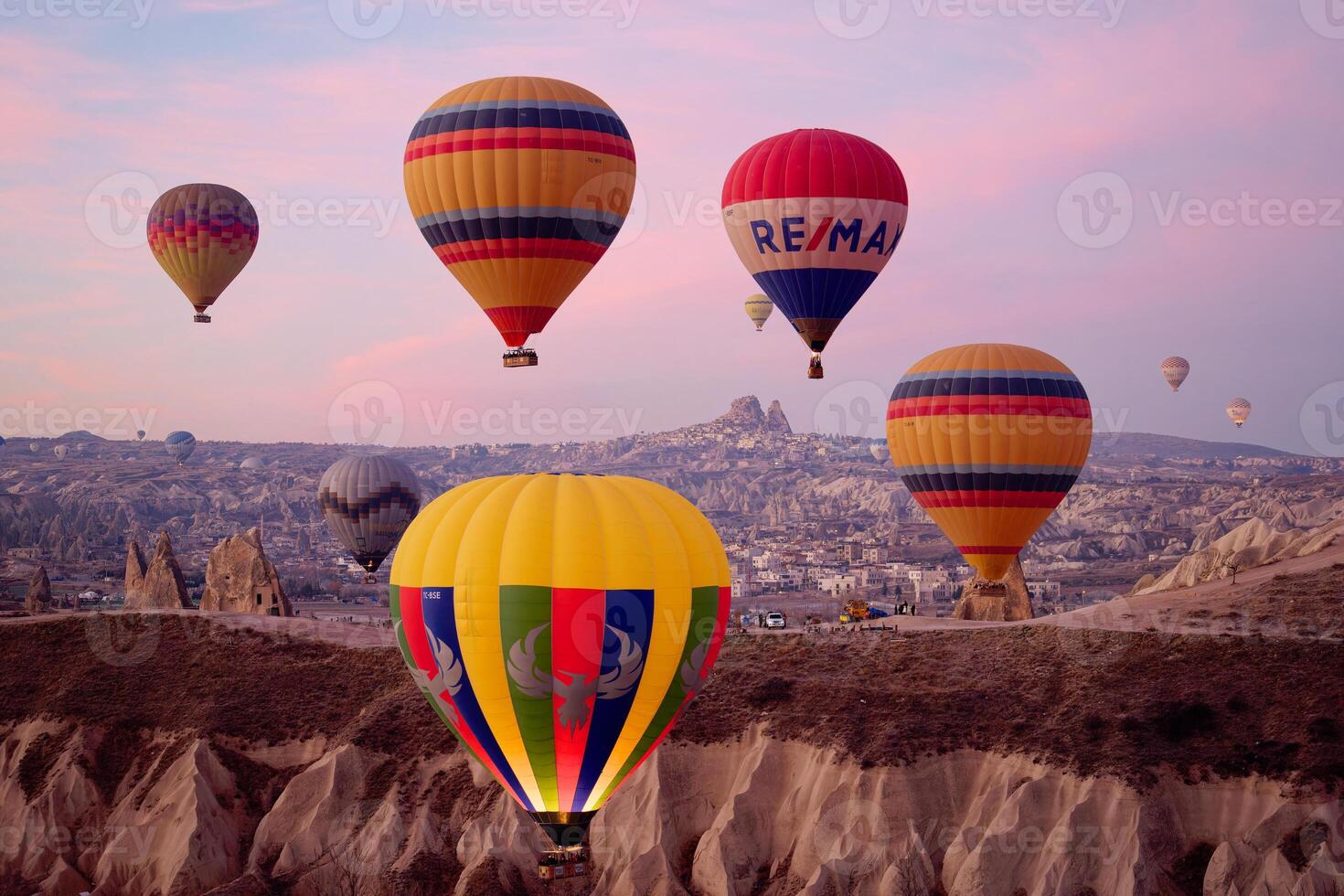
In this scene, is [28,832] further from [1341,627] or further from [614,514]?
[1341,627]

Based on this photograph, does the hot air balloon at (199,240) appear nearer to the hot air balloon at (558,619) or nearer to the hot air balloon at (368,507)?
the hot air balloon at (368,507)

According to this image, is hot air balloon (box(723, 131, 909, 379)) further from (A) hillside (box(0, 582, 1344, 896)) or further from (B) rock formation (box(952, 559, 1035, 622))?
(B) rock formation (box(952, 559, 1035, 622))

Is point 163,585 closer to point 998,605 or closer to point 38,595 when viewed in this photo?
point 38,595

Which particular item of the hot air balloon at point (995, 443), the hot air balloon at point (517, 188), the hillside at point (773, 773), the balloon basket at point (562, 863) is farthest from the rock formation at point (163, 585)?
the balloon basket at point (562, 863)

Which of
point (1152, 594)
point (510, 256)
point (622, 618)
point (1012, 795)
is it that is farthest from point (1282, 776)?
point (510, 256)

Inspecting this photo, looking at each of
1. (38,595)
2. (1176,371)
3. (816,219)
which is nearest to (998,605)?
(816,219)

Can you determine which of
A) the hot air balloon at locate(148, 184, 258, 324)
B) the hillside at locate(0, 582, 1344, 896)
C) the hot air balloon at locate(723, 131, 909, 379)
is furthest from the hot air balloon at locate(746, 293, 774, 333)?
the hot air balloon at locate(723, 131, 909, 379)
